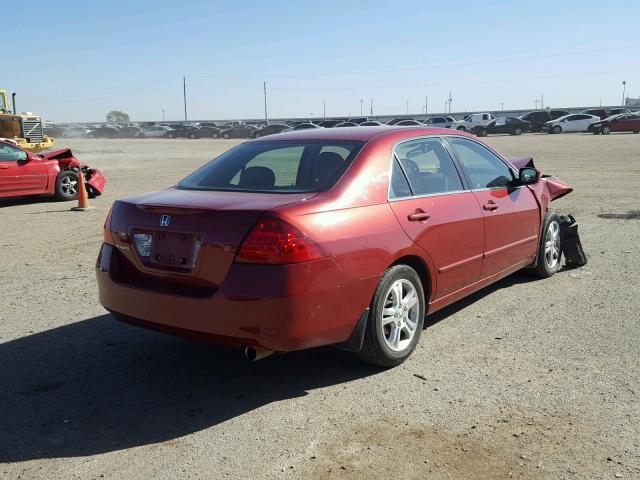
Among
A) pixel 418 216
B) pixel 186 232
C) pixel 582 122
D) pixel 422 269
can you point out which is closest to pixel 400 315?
pixel 422 269

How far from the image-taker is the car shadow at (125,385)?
3.53 meters

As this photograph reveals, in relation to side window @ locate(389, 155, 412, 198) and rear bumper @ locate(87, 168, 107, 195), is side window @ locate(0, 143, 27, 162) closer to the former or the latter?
rear bumper @ locate(87, 168, 107, 195)

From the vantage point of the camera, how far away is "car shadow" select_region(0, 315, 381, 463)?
3527 millimetres

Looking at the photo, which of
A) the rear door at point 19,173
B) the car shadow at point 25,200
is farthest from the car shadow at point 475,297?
the car shadow at point 25,200

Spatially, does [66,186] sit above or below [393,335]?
above

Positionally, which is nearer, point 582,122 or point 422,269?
point 422,269

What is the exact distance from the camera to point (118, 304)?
4148mm

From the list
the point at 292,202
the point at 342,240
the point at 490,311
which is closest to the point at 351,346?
the point at 342,240

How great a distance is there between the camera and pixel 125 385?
4.19 m

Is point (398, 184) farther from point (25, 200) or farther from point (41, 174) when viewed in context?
point (25, 200)

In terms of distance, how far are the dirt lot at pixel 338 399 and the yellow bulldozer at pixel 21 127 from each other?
22.2m

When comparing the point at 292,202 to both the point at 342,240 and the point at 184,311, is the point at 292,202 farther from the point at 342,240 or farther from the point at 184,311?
the point at 184,311

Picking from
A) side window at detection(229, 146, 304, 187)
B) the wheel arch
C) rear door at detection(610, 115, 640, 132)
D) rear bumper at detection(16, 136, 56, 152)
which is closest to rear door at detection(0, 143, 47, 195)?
side window at detection(229, 146, 304, 187)

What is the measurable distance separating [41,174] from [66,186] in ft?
2.23
